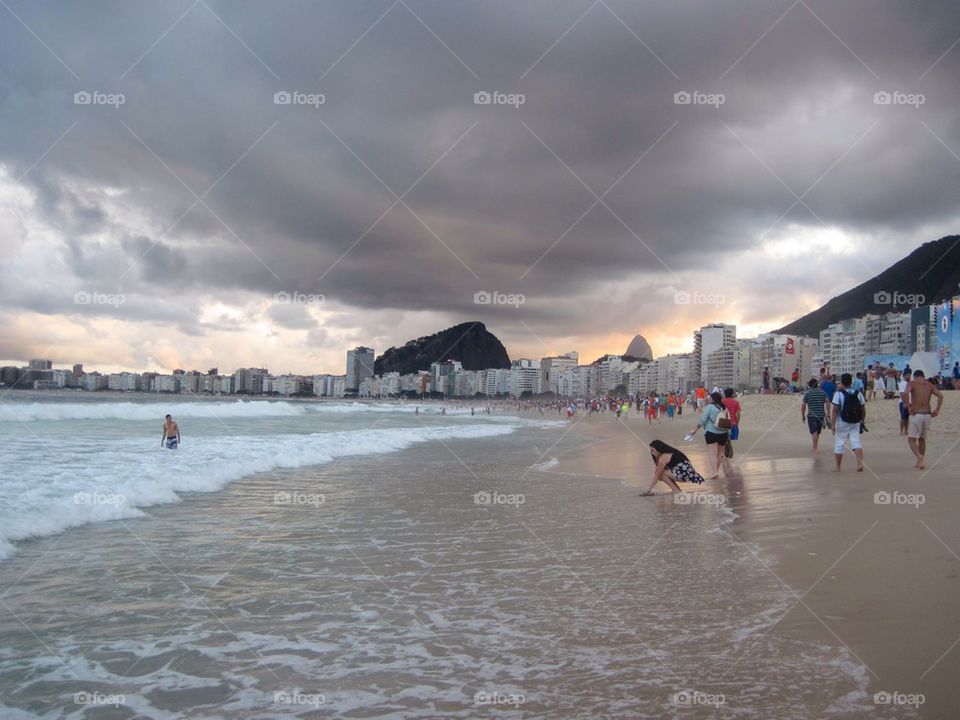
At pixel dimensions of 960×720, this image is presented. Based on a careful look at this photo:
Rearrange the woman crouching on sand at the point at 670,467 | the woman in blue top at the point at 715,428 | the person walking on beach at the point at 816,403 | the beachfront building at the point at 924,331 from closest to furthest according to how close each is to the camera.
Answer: the woman crouching on sand at the point at 670,467, the woman in blue top at the point at 715,428, the person walking on beach at the point at 816,403, the beachfront building at the point at 924,331

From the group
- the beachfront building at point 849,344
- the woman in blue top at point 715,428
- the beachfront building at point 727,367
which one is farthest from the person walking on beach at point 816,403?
the beachfront building at point 727,367

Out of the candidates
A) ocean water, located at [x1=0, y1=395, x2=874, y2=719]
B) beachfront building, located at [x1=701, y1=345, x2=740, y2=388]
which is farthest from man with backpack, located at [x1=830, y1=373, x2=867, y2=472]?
beachfront building, located at [x1=701, y1=345, x2=740, y2=388]

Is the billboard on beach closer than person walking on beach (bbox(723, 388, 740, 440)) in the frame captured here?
No

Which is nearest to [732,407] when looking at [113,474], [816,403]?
[816,403]

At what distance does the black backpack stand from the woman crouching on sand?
3.00 metres

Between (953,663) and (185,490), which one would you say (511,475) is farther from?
(953,663)

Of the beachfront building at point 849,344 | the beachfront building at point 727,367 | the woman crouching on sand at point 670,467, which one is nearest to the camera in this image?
the woman crouching on sand at point 670,467

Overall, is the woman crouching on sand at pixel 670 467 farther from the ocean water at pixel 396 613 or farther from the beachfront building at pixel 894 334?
the beachfront building at pixel 894 334

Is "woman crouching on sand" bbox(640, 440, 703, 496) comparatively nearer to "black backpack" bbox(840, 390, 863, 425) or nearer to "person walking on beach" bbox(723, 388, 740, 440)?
"black backpack" bbox(840, 390, 863, 425)

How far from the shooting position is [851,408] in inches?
448

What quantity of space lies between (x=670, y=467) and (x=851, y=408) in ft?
11.5

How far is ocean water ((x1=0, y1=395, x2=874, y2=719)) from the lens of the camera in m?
3.47

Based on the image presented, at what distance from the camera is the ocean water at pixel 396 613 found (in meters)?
3.47

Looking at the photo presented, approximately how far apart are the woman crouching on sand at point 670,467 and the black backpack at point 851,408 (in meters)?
3.00
